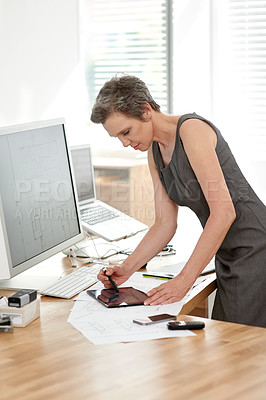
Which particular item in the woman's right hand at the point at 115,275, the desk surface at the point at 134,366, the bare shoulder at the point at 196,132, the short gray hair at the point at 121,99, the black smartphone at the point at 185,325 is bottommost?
the woman's right hand at the point at 115,275

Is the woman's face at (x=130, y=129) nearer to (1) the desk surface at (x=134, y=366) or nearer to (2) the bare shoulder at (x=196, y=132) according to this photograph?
(2) the bare shoulder at (x=196, y=132)

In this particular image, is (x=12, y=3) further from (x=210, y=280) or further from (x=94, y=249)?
(x=210, y=280)

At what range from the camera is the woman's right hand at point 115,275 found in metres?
2.04

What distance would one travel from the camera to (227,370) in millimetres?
1400

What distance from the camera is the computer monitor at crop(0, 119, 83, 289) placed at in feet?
6.40

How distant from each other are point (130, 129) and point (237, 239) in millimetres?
550

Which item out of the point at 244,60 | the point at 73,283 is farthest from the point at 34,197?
the point at 244,60

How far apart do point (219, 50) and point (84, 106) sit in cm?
114

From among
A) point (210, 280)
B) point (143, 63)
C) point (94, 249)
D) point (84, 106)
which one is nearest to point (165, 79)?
point (143, 63)

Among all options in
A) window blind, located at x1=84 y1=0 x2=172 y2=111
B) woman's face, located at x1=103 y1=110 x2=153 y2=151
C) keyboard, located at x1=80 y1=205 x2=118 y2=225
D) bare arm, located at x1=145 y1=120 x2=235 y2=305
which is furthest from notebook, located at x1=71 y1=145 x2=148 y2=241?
window blind, located at x1=84 y1=0 x2=172 y2=111

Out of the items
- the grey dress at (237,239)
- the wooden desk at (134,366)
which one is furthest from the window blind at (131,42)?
the wooden desk at (134,366)

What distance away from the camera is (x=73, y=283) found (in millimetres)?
2131

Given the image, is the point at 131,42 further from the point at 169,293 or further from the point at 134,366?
the point at 134,366

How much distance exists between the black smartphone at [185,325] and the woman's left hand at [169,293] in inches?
7.8
